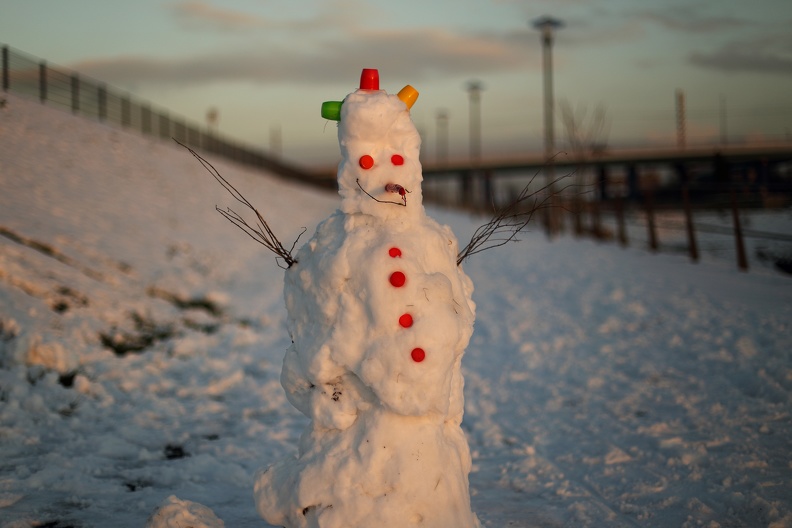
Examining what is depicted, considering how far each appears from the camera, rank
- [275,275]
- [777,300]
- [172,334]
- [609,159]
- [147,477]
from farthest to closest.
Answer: [609,159]
[275,275]
[777,300]
[172,334]
[147,477]

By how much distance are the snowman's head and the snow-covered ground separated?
2291mm

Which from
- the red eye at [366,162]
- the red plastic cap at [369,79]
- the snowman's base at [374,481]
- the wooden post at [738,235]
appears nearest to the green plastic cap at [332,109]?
the red plastic cap at [369,79]

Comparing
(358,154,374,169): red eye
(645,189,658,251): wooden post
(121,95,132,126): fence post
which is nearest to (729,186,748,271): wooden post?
(645,189,658,251): wooden post

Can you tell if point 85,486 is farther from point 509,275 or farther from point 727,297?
point 509,275

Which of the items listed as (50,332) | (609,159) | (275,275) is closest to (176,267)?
(275,275)

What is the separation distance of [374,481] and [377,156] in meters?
1.74

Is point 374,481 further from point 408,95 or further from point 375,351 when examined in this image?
point 408,95

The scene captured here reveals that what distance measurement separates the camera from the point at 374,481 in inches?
142

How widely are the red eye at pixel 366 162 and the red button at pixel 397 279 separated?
625 mm

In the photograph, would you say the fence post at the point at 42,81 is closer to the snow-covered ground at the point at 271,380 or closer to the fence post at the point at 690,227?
the snow-covered ground at the point at 271,380

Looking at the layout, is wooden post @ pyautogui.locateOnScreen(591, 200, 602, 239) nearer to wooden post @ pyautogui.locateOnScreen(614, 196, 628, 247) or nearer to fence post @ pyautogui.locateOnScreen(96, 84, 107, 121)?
wooden post @ pyautogui.locateOnScreen(614, 196, 628, 247)

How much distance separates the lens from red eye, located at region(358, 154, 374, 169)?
151 inches

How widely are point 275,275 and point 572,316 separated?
6314mm

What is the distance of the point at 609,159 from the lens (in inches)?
2317
